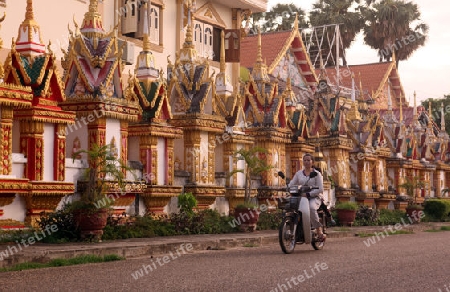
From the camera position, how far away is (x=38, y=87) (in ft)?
50.1

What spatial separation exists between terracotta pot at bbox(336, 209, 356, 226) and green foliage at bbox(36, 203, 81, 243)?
43.9ft

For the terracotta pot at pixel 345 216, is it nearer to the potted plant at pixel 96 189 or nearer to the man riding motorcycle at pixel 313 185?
the potted plant at pixel 96 189

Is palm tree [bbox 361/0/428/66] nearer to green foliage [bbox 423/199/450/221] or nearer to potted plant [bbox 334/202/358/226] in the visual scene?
green foliage [bbox 423/199/450/221]

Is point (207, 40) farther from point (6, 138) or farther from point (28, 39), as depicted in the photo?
point (6, 138)

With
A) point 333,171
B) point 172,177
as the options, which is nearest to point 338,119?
point 333,171

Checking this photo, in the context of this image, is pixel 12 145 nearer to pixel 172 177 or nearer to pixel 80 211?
pixel 80 211

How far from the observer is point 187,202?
768 inches

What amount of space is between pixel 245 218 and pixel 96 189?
574 centimetres

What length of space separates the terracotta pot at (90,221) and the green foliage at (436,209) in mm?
23370

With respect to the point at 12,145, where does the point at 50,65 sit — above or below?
above

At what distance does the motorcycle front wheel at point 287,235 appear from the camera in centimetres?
1393

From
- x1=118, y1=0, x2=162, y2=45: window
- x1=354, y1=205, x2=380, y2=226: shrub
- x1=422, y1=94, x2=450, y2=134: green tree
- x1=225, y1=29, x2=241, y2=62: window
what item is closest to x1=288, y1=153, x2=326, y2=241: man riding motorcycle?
x1=118, y1=0, x2=162, y2=45: window

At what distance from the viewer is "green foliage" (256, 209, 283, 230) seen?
21.8 m

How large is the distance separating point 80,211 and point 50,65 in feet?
9.75
